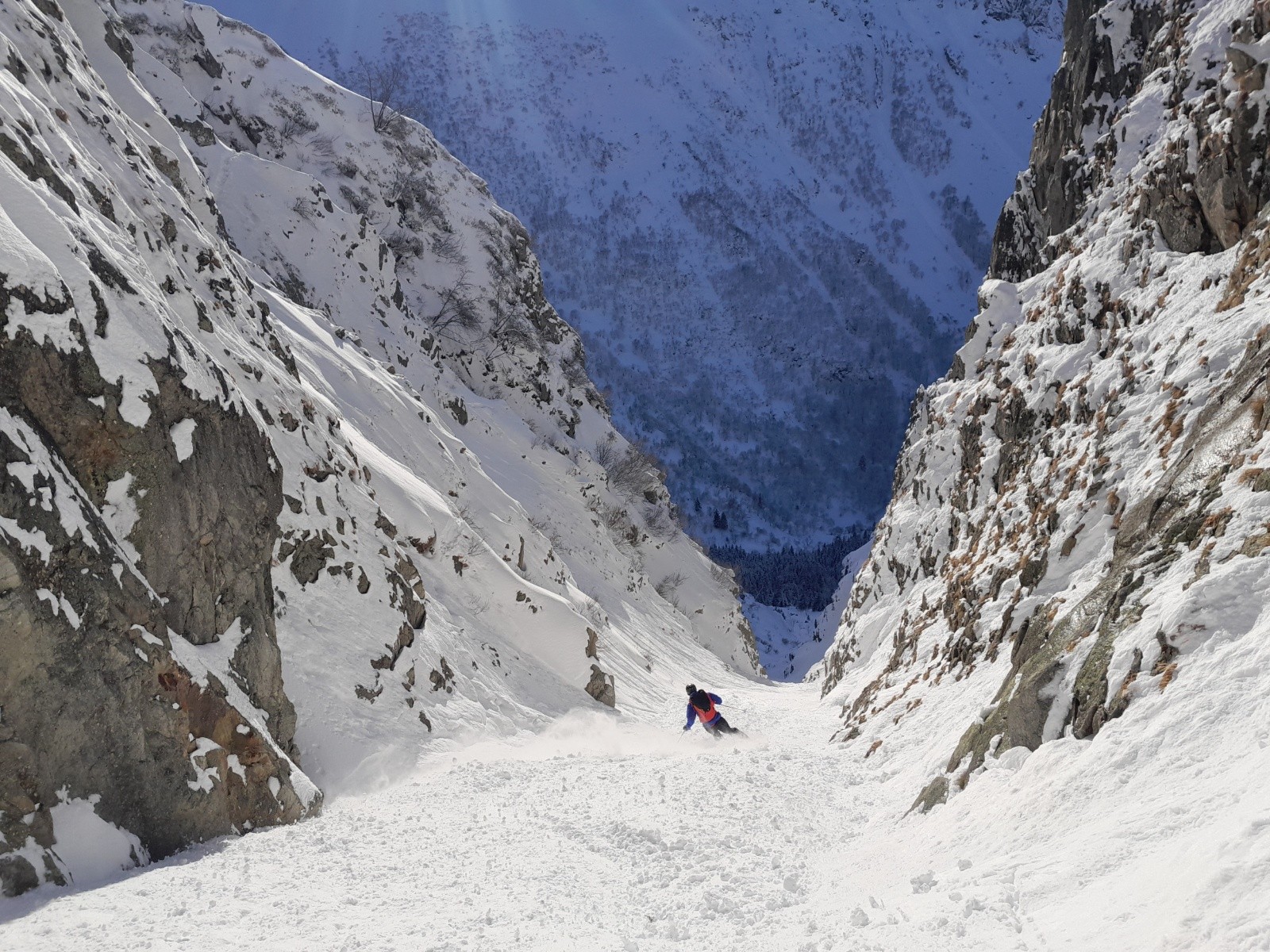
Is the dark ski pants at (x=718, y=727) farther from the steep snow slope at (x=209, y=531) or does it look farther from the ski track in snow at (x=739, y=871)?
the ski track in snow at (x=739, y=871)

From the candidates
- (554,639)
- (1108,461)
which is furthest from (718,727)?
(1108,461)

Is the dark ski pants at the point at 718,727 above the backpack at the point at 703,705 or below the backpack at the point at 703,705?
below

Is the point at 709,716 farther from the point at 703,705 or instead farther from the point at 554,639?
the point at 554,639

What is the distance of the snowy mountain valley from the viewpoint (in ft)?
20.4

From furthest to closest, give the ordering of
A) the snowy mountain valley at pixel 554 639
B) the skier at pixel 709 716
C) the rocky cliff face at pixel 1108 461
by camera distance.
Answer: the skier at pixel 709 716 < the rocky cliff face at pixel 1108 461 < the snowy mountain valley at pixel 554 639

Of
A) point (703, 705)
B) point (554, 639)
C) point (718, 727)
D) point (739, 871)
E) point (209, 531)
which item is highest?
point (554, 639)

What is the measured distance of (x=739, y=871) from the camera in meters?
7.64

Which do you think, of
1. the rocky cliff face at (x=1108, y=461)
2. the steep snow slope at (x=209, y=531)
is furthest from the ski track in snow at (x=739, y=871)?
the steep snow slope at (x=209, y=531)

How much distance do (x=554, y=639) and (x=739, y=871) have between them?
1371 cm

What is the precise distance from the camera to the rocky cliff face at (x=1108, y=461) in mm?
7133

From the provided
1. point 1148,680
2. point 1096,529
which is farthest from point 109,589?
point 1096,529

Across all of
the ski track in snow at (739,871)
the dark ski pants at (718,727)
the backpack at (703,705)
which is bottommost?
the ski track in snow at (739,871)

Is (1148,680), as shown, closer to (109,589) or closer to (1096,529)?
(1096,529)

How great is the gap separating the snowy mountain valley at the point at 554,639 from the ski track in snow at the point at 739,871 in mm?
41
